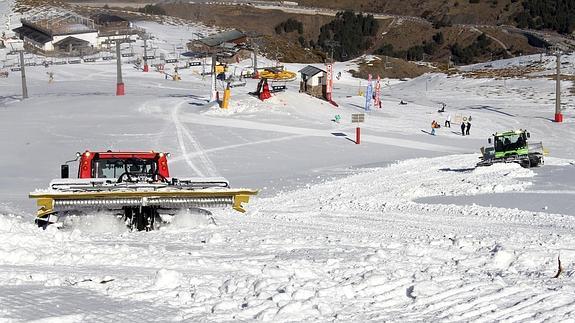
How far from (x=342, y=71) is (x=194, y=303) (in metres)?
91.2

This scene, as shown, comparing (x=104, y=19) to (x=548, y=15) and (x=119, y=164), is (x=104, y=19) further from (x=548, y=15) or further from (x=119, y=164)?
(x=119, y=164)

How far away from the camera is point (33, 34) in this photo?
10006 cm

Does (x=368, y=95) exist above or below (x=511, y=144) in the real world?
above

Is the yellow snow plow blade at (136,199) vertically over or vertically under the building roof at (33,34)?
under

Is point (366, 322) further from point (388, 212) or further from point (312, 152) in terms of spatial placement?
point (312, 152)

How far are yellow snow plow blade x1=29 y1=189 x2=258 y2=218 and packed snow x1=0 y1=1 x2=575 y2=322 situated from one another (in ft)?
1.41

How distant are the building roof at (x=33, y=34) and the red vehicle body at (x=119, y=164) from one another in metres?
83.9

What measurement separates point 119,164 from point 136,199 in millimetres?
3143

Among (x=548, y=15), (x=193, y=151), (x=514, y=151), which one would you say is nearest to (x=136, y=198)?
(x=514, y=151)

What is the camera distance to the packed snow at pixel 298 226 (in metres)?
8.38

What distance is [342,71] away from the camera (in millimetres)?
98438

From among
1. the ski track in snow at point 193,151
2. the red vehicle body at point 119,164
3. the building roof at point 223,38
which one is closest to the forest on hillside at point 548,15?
the building roof at point 223,38

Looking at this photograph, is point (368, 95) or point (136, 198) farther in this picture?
point (368, 95)

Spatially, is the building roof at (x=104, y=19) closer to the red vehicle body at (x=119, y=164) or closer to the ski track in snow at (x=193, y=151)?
the ski track in snow at (x=193, y=151)
